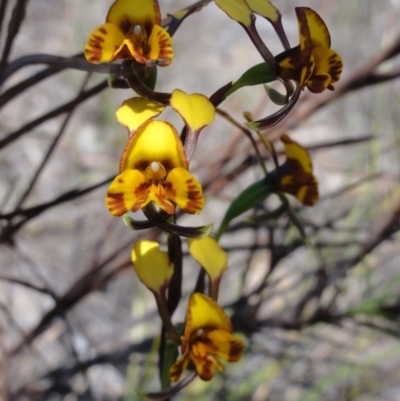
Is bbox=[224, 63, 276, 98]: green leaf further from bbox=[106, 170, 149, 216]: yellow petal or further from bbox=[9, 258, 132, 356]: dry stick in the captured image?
bbox=[9, 258, 132, 356]: dry stick

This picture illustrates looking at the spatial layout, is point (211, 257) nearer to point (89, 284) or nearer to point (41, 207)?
point (41, 207)

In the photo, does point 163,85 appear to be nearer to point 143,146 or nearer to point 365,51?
point 365,51

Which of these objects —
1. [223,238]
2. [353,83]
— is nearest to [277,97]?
[353,83]

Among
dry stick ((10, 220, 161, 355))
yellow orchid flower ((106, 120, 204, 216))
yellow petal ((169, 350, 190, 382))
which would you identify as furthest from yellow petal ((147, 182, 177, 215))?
dry stick ((10, 220, 161, 355))

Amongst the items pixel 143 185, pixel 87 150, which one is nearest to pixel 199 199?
pixel 143 185

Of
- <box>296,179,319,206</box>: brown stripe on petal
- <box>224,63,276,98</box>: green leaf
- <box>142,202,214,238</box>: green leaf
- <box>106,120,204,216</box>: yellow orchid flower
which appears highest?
<box>224,63,276,98</box>: green leaf

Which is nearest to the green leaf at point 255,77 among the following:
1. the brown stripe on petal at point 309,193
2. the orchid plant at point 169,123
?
the orchid plant at point 169,123
